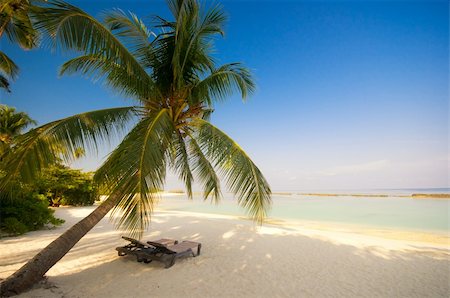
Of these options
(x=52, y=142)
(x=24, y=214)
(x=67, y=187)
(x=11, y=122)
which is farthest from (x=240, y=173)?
(x=11, y=122)

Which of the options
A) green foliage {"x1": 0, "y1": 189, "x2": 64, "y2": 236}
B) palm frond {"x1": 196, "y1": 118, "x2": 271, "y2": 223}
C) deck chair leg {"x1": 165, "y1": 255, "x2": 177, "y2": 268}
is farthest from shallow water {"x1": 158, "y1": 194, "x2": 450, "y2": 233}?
palm frond {"x1": 196, "y1": 118, "x2": 271, "y2": 223}

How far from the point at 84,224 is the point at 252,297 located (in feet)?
10.7

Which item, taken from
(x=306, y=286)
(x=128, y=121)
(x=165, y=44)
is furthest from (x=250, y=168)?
(x=165, y=44)

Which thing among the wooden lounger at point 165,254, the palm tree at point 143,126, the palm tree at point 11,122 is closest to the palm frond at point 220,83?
the palm tree at point 143,126

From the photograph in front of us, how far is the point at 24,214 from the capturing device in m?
8.66

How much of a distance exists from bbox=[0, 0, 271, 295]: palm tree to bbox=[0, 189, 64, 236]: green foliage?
4.95m

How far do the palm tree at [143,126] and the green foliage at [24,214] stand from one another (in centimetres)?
495

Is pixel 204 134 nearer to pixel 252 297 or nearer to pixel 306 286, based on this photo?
pixel 252 297

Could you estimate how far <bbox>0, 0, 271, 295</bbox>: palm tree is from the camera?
3797 millimetres

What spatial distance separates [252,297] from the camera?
4.31 m

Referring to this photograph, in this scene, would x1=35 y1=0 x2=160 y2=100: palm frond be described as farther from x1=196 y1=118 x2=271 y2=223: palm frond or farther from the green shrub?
the green shrub

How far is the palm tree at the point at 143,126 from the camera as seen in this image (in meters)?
3.80

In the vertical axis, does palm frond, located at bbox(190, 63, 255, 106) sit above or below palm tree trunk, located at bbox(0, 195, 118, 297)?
above

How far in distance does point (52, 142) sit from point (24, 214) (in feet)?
20.7
